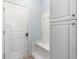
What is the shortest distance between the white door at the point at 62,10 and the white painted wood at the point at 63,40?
0.08m

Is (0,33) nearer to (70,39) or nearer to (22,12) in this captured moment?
(70,39)

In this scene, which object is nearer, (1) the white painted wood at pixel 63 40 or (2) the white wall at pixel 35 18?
(1) the white painted wood at pixel 63 40

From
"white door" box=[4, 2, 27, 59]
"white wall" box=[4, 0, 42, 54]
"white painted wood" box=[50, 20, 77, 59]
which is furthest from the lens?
"white wall" box=[4, 0, 42, 54]

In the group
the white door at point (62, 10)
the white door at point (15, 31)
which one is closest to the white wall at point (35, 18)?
the white door at point (15, 31)

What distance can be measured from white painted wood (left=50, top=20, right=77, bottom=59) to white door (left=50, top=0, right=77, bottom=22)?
75 millimetres

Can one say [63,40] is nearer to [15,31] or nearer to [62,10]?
[62,10]

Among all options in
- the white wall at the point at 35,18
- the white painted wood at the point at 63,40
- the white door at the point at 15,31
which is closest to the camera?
the white painted wood at the point at 63,40

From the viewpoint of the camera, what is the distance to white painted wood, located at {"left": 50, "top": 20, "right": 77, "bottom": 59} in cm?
117

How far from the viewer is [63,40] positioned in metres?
1.35

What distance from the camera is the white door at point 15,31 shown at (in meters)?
3.19

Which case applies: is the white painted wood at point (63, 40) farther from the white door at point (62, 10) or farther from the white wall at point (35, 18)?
the white wall at point (35, 18)

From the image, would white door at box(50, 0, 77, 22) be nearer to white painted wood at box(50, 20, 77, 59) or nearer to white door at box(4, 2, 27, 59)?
white painted wood at box(50, 20, 77, 59)

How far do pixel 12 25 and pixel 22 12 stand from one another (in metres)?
0.66

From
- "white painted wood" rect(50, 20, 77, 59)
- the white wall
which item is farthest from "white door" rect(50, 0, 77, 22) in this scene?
the white wall
